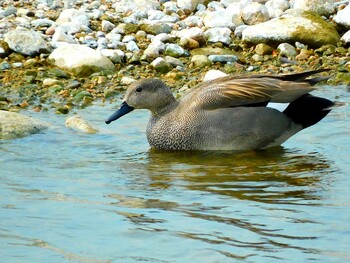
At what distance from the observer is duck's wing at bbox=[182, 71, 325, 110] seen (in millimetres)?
8102

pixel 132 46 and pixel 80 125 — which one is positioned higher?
pixel 132 46

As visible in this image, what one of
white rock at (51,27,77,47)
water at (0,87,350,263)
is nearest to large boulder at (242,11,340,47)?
white rock at (51,27,77,47)

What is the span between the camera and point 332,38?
39.3 ft

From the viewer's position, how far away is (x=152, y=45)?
11.7 metres

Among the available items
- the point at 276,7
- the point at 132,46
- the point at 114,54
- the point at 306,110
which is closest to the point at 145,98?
the point at 306,110

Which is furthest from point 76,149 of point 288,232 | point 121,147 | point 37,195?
point 288,232

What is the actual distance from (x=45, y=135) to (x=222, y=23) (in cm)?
458

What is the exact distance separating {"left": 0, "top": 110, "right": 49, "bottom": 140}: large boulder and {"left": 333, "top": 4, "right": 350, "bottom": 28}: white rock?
5033 millimetres

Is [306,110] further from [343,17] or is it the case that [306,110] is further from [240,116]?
[343,17]

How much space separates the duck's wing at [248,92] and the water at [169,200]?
18.4 inches

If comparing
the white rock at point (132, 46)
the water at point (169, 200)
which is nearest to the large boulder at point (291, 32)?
the white rock at point (132, 46)

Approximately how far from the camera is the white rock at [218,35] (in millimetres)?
12070

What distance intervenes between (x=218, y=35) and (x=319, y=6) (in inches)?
70.2

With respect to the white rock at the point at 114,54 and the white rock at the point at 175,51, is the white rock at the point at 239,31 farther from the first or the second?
the white rock at the point at 114,54
